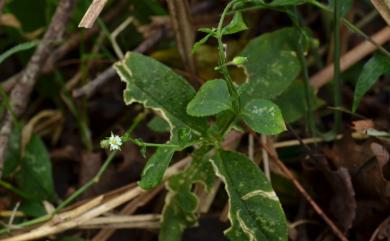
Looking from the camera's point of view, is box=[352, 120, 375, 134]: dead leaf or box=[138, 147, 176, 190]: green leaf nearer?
box=[138, 147, 176, 190]: green leaf

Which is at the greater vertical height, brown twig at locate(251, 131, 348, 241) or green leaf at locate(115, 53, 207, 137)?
green leaf at locate(115, 53, 207, 137)

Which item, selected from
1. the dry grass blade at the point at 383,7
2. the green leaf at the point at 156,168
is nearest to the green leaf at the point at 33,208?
the green leaf at the point at 156,168

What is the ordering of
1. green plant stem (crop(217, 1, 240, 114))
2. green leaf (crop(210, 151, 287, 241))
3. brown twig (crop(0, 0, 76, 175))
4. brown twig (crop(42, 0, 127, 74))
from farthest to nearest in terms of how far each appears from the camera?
brown twig (crop(42, 0, 127, 74)) → brown twig (crop(0, 0, 76, 175)) → green leaf (crop(210, 151, 287, 241)) → green plant stem (crop(217, 1, 240, 114))

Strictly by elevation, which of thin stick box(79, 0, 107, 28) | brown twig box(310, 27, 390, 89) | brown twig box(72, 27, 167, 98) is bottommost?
brown twig box(310, 27, 390, 89)

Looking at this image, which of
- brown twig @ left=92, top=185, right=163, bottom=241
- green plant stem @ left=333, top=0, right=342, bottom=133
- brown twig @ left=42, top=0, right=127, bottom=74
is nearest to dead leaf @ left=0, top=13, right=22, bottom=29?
brown twig @ left=42, top=0, right=127, bottom=74

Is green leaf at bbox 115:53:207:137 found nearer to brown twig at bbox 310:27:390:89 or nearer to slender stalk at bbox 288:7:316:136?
slender stalk at bbox 288:7:316:136

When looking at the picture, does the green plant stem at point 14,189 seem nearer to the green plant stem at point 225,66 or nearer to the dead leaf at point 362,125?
the green plant stem at point 225,66

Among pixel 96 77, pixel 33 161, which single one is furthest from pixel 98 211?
pixel 96 77

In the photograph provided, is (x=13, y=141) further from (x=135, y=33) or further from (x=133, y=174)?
(x=135, y=33)
